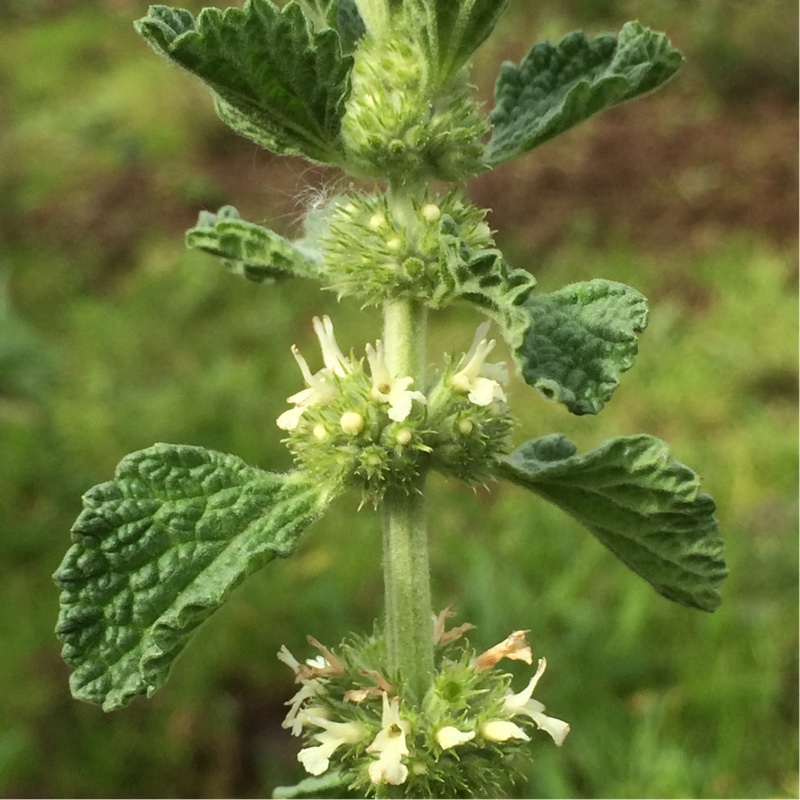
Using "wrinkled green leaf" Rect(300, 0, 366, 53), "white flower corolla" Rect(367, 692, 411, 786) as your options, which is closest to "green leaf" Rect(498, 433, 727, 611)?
"white flower corolla" Rect(367, 692, 411, 786)

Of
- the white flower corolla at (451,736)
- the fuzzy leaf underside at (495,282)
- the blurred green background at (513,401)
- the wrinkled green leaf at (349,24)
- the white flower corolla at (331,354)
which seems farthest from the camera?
the blurred green background at (513,401)

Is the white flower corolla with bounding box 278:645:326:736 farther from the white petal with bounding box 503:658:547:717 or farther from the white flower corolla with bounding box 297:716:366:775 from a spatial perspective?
the white petal with bounding box 503:658:547:717

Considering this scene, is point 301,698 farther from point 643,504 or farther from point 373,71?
point 373,71

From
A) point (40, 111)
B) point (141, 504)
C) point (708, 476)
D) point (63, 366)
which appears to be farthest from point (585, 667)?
point (40, 111)

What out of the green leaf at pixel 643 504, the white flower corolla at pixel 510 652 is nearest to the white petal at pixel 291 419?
the green leaf at pixel 643 504

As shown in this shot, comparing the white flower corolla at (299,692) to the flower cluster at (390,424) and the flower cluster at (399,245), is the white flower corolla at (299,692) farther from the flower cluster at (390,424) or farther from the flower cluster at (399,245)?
the flower cluster at (399,245)

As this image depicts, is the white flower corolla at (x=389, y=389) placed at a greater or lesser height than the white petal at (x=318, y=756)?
greater
